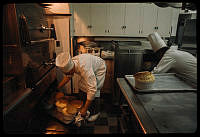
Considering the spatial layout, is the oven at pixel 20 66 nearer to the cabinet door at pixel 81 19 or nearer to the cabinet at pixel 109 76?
the cabinet at pixel 109 76

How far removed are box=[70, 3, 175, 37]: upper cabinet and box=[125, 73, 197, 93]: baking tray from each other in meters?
2.20

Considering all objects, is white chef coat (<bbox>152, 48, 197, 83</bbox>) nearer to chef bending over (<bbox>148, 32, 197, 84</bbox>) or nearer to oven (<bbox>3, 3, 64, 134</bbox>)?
chef bending over (<bbox>148, 32, 197, 84</bbox>)

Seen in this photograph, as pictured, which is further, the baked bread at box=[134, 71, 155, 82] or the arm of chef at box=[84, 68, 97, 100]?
the arm of chef at box=[84, 68, 97, 100]

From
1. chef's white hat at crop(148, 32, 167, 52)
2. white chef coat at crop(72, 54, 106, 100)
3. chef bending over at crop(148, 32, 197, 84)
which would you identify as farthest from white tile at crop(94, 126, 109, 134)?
chef's white hat at crop(148, 32, 167, 52)

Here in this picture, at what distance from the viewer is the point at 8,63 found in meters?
0.93

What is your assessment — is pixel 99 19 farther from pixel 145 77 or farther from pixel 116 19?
pixel 145 77

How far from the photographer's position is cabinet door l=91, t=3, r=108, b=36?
297cm

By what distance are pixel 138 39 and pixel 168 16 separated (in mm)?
870

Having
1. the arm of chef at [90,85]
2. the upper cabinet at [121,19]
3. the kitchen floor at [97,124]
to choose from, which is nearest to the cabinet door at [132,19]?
the upper cabinet at [121,19]

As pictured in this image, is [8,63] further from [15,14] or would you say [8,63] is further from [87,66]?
[87,66]

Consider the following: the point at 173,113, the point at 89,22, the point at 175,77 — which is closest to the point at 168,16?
the point at 89,22

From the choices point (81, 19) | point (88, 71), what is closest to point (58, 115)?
point (88, 71)

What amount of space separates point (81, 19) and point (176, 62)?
2697 mm

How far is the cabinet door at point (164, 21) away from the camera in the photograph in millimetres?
2998
